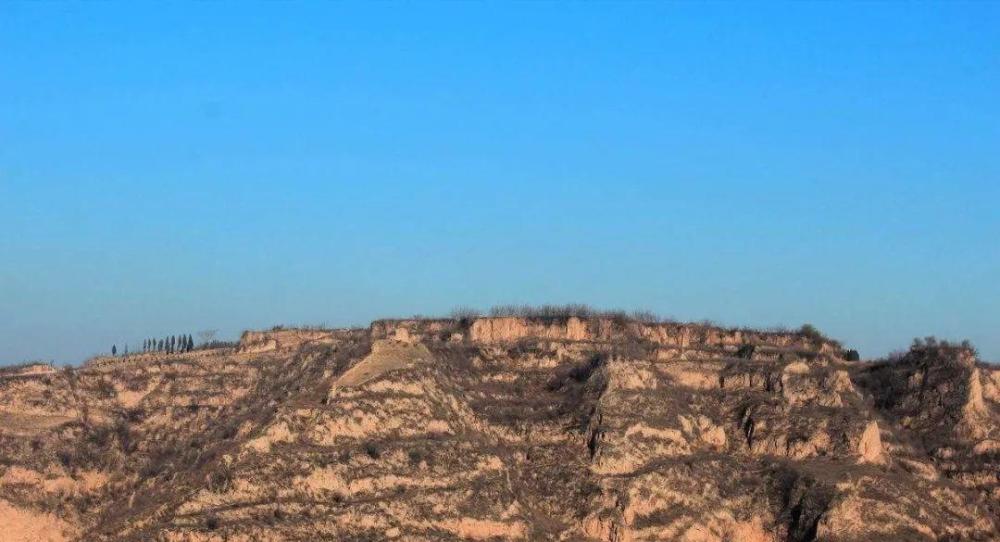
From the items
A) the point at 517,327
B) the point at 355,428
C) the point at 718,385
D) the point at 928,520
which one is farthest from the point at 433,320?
the point at 928,520

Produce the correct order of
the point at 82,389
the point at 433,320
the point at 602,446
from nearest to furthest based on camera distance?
the point at 602,446 → the point at 82,389 → the point at 433,320

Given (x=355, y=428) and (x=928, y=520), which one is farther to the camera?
(x=928, y=520)

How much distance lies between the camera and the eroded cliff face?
6862 centimetres

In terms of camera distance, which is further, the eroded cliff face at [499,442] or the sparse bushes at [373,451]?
the sparse bushes at [373,451]

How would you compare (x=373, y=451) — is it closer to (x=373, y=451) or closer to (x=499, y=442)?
(x=373, y=451)

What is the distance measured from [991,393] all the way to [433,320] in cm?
2968

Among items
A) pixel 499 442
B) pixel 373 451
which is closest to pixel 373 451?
pixel 373 451

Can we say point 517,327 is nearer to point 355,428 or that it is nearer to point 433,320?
point 433,320

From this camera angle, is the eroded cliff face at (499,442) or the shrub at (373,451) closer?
the eroded cliff face at (499,442)

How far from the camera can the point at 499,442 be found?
3068 inches

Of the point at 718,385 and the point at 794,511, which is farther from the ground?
the point at 718,385

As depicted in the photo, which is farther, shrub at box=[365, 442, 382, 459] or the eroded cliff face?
shrub at box=[365, 442, 382, 459]

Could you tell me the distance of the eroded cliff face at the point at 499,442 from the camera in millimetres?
68625

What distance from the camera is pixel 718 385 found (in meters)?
86.3
